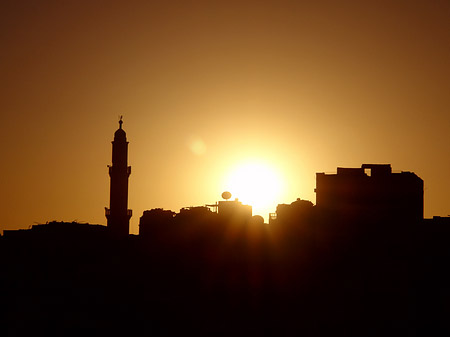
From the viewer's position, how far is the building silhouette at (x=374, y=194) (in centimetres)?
5475

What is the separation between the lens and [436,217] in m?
53.6

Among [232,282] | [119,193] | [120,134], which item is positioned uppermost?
[120,134]

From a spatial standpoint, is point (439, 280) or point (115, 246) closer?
point (439, 280)

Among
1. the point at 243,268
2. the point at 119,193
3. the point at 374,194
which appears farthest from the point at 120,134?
the point at 374,194

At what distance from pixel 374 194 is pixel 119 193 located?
61.6 feet

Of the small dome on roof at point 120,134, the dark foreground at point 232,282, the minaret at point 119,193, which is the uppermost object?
the small dome on roof at point 120,134

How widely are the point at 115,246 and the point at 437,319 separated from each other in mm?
22363

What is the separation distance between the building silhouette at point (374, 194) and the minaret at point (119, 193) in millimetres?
14466

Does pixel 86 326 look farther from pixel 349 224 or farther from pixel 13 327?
pixel 349 224

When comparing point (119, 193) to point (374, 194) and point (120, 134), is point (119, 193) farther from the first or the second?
point (374, 194)

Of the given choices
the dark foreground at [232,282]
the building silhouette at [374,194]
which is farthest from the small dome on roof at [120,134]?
the building silhouette at [374,194]

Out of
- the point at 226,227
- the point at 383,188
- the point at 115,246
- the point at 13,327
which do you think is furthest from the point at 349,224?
the point at 13,327

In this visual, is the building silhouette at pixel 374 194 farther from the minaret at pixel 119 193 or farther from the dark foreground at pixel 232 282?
the minaret at pixel 119 193

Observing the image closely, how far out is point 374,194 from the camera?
55562 mm
